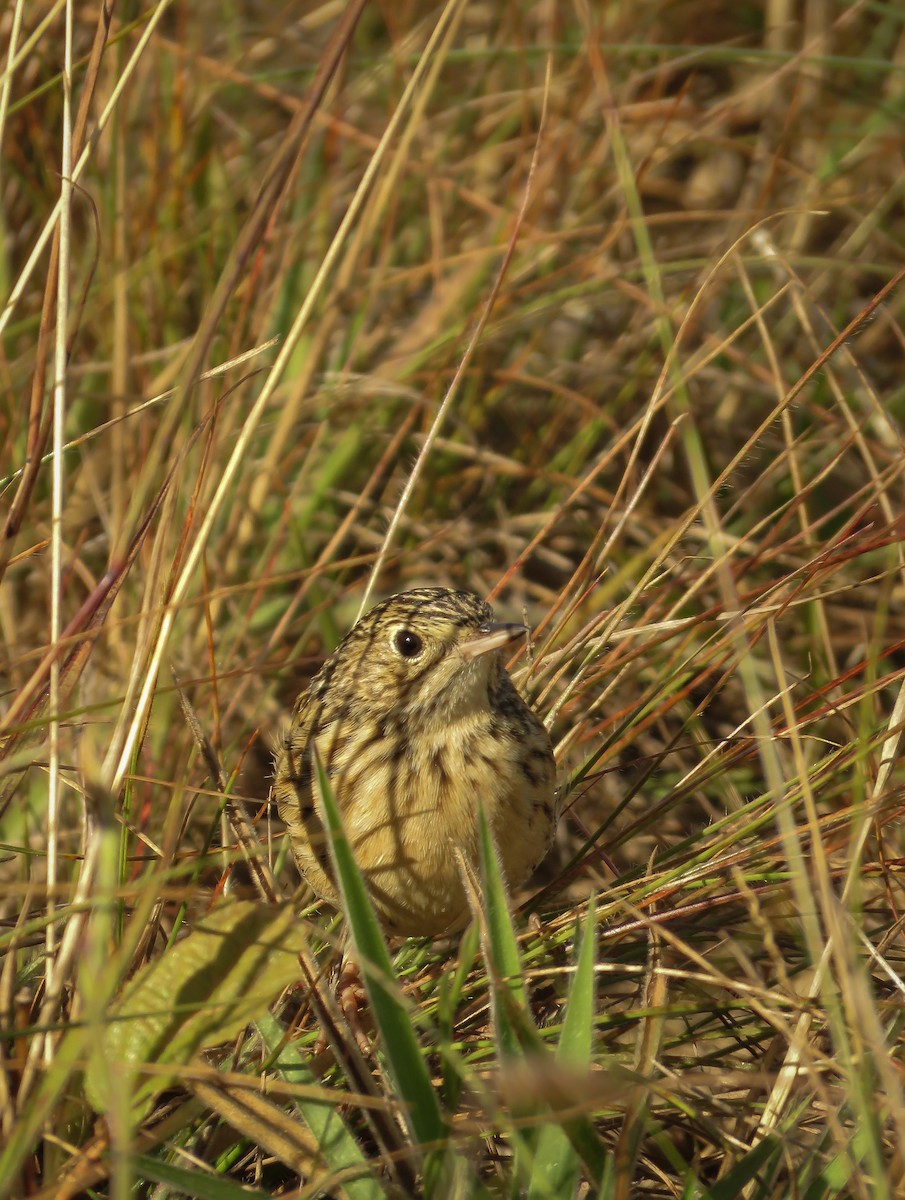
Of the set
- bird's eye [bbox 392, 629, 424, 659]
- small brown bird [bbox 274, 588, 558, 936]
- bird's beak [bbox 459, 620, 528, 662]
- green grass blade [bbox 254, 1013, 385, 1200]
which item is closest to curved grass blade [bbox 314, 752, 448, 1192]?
green grass blade [bbox 254, 1013, 385, 1200]

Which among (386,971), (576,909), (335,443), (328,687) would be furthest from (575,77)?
(386,971)

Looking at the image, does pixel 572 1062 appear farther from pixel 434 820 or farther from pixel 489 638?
pixel 489 638

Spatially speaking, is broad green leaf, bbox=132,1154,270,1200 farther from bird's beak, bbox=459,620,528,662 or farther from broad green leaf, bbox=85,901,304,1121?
bird's beak, bbox=459,620,528,662

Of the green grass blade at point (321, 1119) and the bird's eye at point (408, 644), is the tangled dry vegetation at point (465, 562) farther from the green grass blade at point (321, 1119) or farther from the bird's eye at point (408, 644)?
the bird's eye at point (408, 644)

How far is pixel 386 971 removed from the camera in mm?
2379

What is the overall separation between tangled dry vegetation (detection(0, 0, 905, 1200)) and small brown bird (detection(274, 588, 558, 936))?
0.17m

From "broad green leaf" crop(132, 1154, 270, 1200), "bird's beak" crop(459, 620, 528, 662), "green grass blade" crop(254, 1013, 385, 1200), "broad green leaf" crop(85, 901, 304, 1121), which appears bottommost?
"green grass blade" crop(254, 1013, 385, 1200)

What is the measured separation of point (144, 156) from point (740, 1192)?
13.2 feet

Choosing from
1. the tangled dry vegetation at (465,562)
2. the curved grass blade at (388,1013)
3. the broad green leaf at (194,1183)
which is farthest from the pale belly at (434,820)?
the broad green leaf at (194,1183)

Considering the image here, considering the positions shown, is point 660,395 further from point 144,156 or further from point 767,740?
point 144,156

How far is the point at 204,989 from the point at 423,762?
92cm

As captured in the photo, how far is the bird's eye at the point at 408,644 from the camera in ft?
11.1

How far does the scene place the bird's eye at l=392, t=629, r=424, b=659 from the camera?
338 centimetres

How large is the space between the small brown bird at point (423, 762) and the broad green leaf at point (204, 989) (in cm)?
54
